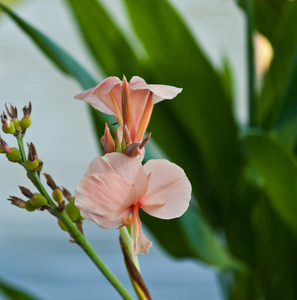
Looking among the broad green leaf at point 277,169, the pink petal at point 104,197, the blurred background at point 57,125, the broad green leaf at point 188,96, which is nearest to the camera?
the pink petal at point 104,197

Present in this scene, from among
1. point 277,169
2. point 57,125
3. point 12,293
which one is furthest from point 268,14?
point 57,125

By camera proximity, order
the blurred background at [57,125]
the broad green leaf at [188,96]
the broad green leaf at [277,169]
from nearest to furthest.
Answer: the broad green leaf at [277,169] → the broad green leaf at [188,96] → the blurred background at [57,125]

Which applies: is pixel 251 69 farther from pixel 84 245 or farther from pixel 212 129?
pixel 84 245

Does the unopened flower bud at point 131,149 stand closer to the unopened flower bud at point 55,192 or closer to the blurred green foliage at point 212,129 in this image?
the unopened flower bud at point 55,192

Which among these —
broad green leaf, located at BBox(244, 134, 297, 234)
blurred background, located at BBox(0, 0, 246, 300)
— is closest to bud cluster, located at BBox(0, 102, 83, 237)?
broad green leaf, located at BBox(244, 134, 297, 234)

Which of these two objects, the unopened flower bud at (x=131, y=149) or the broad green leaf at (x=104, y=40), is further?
the broad green leaf at (x=104, y=40)

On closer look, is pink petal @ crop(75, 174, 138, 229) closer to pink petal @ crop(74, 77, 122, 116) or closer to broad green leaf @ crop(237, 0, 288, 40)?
pink petal @ crop(74, 77, 122, 116)

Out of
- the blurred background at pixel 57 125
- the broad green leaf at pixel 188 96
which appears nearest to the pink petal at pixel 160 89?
the broad green leaf at pixel 188 96

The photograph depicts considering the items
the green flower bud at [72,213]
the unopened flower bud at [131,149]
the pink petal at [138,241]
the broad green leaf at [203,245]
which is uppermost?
the unopened flower bud at [131,149]
